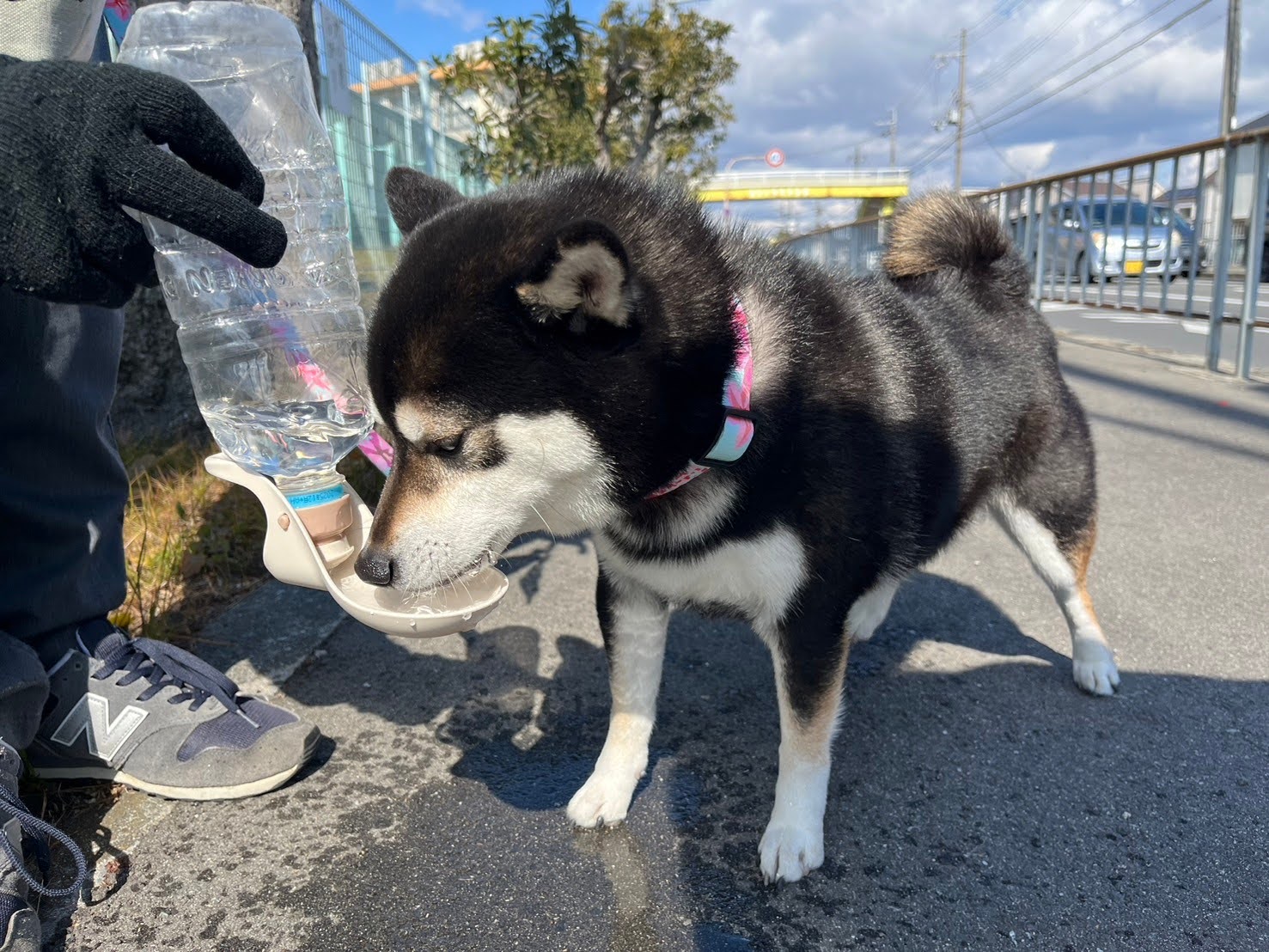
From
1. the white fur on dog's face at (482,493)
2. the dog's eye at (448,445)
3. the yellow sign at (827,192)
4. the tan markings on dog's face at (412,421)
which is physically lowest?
the white fur on dog's face at (482,493)

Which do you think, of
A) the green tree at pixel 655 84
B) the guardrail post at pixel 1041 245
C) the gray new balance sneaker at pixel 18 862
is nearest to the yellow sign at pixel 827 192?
the green tree at pixel 655 84

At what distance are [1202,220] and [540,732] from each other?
24.0 ft

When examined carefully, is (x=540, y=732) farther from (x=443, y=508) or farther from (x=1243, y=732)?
(x=1243, y=732)

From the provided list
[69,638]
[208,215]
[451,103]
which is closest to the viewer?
[208,215]

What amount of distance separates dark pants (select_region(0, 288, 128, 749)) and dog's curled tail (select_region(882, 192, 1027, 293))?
226cm

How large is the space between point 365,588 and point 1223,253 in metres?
6.83

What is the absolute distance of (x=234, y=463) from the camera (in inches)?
69.4

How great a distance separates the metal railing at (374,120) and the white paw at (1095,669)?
9.81ft

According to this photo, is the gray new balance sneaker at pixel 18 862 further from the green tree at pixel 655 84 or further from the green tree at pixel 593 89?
the green tree at pixel 655 84

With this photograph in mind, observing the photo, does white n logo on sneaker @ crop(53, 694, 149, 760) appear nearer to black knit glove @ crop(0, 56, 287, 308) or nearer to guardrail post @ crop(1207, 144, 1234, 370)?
black knit glove @ crop(0, 56, 287, 308)

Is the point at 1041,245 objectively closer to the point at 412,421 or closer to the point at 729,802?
the point at 729,802

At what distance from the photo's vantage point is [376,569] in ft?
5.07

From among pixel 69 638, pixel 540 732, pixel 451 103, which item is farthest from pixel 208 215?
pixel 451 103

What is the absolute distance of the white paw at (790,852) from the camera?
1590 millimetres
